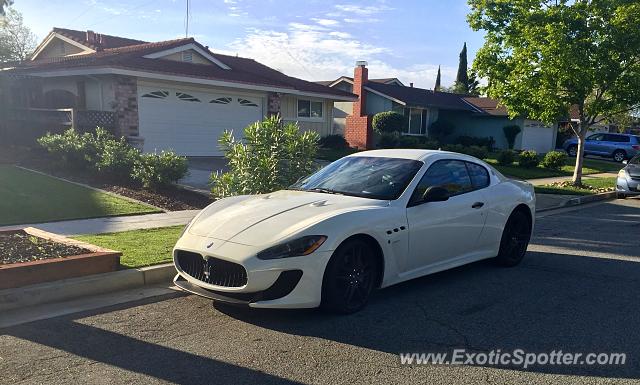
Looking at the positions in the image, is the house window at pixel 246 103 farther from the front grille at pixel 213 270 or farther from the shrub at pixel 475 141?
the shrub at pixel 475 141

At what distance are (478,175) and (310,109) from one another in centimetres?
1966

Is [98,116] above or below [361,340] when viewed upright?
above

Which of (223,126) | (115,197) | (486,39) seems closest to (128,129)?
(223,126)

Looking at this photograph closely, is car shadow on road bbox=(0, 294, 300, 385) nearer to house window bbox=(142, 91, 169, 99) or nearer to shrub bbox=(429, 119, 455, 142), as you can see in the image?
house window bbox=(142, 91, 169, 99)

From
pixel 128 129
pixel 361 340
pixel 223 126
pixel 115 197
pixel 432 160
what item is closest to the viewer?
pixel 361 340

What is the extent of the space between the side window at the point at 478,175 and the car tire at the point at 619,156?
30427mm

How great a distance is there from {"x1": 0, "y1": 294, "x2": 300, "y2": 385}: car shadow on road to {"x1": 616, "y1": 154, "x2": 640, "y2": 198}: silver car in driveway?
14995 millimetres

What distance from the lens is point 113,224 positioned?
8672mm

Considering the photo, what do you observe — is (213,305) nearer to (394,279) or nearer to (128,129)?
(394,279)

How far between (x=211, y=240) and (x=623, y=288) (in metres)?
4.61

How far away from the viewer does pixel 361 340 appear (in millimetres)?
4430

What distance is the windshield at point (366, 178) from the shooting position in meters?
5.65

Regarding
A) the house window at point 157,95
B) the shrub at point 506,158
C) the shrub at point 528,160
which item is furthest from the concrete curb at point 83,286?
the shrub at point 528,160

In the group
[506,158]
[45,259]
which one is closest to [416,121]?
[506,158]
